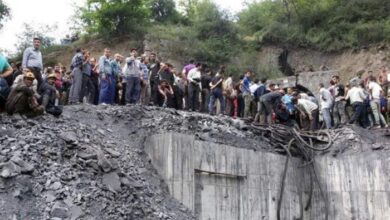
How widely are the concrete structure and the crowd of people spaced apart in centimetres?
213

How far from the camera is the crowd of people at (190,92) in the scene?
507 inches

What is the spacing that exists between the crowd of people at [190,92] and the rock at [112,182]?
2.34m

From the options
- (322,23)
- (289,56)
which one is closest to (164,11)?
(289,56)

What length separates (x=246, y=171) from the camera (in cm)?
1245

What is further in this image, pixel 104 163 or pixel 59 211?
pixel 104 163

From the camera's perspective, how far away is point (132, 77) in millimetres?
13398

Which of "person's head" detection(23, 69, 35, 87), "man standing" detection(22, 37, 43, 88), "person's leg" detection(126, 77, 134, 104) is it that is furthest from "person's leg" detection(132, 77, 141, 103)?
"person's head" detection(23, 69, 35, 87)

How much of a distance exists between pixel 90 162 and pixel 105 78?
3732mm

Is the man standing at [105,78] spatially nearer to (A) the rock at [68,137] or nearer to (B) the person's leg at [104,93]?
(B) the person's leg at [104,93]

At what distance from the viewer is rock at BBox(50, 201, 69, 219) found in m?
8.43

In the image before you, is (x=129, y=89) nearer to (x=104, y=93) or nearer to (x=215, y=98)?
(x=104, y=93)

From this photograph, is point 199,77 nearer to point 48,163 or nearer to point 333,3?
point 48,163

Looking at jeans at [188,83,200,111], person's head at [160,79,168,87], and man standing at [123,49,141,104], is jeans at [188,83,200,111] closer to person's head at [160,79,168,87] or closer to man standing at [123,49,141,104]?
person's head at [160,79,168,87]

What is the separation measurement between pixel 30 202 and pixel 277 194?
6.49 metres
